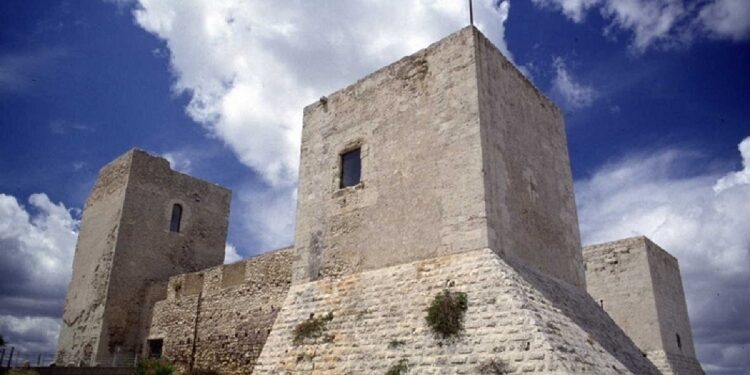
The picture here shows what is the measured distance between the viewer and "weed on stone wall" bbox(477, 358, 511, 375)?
6.96 m

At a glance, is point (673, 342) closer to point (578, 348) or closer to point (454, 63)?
point (578, 348)

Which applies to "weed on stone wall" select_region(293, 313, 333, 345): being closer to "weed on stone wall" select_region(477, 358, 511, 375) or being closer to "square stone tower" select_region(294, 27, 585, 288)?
"square stone tower" select_region(294, 27, 585, 288)

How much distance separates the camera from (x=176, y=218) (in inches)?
802

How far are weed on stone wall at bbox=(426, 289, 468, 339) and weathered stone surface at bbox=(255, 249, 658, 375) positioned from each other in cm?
9

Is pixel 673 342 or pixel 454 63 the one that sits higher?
pixel 454 63

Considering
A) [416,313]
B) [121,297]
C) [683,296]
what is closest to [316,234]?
[416,313]

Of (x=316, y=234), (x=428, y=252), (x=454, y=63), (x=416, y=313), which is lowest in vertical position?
(x=416, y=313)

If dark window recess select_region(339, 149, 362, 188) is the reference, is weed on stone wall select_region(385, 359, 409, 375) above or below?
below

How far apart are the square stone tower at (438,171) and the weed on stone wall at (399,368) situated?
188cm

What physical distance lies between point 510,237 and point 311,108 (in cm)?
565

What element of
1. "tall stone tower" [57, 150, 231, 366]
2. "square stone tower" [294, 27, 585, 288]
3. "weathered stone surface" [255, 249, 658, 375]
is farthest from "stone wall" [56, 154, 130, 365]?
"weathered stone surface" [255, 249, 658, 375]

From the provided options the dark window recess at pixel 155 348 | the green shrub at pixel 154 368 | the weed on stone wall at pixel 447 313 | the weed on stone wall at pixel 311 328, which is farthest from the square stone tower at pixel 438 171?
the dark window recess at pixel 155 348

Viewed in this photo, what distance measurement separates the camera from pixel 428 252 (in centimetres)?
912

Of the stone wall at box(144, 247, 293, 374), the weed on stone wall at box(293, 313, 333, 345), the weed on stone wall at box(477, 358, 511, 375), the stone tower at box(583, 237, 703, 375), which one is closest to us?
the weed on stone wall at box(477, 358, 511, 375)
